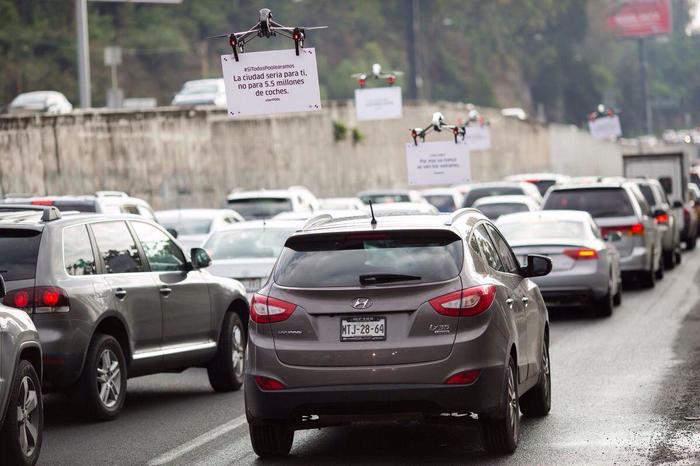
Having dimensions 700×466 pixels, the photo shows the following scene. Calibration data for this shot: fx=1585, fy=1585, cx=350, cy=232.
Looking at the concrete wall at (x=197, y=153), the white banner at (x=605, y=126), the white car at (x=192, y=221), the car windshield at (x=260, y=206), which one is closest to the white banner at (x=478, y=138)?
the car windshield at (x=260, y=206)

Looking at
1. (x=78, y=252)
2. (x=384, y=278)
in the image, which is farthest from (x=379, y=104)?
(x=384, y=278)

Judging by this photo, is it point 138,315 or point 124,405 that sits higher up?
point 138,315

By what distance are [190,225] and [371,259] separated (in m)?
16.1

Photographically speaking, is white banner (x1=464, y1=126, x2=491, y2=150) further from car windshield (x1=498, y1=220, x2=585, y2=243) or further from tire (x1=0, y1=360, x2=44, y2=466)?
tire (x1=0, y1=360, x2=44, y2=466)

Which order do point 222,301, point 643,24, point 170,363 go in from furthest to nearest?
point 643,24 < point 222,301 < point 170,363

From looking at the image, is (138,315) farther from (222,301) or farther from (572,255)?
(572,255)

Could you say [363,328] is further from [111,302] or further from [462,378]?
[111,302]

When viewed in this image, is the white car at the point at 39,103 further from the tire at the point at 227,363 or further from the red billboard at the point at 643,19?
the red billboard at the point at 643,19

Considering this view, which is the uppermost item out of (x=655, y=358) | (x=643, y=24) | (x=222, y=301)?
(x=643, y=24)

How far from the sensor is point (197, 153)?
151 ft

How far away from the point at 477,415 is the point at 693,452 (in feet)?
4.40

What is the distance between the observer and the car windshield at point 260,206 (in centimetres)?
3077

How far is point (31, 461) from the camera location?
30.4ft

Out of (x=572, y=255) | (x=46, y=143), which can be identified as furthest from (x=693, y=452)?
(x=46, y=143)
